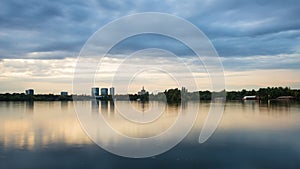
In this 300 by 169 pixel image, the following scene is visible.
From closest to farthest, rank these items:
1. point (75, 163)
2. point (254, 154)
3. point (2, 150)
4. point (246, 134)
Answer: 1. point (75, 163)
2. point (254, 154)
3. point (2, 150)
4. point (246, 134)

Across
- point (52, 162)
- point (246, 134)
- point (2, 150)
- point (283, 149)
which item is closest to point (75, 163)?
point (52, 162)

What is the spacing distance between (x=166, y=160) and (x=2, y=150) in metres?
4.32

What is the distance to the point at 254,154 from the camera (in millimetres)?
7738

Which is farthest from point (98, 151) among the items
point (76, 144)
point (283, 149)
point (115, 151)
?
point (283, 149)

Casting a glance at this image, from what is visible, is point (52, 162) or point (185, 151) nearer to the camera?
point (52, 162)

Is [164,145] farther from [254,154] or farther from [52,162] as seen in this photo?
[52,162]

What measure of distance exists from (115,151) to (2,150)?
2921 mm

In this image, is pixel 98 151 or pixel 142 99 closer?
pixel 98 151

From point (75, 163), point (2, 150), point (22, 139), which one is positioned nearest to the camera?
point (75, 163)

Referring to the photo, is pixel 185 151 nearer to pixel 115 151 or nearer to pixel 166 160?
pixel 166 160

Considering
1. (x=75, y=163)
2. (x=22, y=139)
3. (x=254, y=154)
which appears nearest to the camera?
(x=75, y=163)

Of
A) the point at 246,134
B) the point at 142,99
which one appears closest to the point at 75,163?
the point at 246,134

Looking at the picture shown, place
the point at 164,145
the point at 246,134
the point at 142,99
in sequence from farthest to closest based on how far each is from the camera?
the point at 142,99, the point at 246,134, the point at 164,145

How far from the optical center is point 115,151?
823 cm
